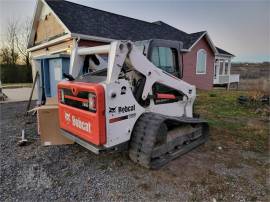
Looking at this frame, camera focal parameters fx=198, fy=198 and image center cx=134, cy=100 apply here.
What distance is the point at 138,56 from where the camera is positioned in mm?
3137

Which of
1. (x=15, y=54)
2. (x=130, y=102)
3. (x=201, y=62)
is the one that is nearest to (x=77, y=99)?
(x=130, y=102)

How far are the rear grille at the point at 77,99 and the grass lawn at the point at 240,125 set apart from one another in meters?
3.22

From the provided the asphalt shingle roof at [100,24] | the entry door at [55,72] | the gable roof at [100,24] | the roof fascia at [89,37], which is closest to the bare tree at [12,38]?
the gable roof at [100,24]

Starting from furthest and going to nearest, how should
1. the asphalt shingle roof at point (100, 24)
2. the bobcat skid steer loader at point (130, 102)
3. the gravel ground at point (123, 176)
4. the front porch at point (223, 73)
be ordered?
the front porch at point (223, 73), the asphalt shingle roof at point (100, 24), the bobcat skid steer loader at point (130, 102), the gravel ground at point (123, 176)

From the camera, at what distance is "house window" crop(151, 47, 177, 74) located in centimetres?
379

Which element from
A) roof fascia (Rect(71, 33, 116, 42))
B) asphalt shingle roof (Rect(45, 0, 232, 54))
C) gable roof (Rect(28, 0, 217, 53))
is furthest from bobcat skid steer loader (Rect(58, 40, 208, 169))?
asphalt shingle roof (Rect(45, 0, 232, 54))

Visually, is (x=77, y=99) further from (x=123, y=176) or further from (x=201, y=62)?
(x=201, y=62)

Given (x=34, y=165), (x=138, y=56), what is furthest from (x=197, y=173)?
(x=34, y=165)

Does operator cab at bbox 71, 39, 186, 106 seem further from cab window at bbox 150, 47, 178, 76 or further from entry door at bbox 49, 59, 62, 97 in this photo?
entry door at bbox 49, 59, 62, 97

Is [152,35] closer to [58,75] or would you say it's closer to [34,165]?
[58,75]

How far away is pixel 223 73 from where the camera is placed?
20812 mm

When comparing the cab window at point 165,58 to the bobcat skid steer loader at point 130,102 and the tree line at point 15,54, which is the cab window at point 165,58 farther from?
the tree line at point 15,54

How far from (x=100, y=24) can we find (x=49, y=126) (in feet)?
28.0

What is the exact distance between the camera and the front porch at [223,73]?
768 inches
